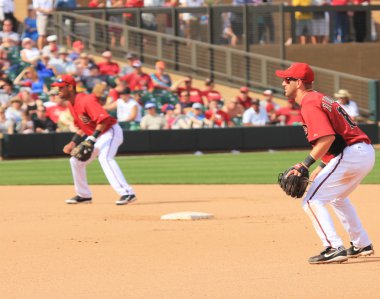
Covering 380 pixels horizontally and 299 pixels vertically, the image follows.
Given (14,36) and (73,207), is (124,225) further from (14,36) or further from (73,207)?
(14,36)

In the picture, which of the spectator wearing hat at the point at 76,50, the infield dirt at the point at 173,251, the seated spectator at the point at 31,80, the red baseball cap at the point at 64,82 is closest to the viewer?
the infield dirt at the point at 173,251

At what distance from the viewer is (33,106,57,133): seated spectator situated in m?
22.8

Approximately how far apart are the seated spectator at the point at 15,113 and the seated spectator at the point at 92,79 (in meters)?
2.77

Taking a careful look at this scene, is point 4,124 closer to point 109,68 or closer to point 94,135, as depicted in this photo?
point 109,68

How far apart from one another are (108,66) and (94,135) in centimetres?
1215

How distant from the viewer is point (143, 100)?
25.6 metres

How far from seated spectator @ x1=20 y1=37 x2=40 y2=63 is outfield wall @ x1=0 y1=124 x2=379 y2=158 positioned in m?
2.98

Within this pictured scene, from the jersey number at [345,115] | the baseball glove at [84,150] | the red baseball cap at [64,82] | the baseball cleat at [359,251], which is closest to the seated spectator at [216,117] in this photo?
the baseball glove at [84,150]

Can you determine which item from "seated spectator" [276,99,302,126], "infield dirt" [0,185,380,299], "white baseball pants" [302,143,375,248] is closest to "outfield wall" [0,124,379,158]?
"seated spectator" [276,99,302,126]

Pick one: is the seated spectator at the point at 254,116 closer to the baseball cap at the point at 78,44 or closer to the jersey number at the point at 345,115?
the baseball cap at the point at 78,44

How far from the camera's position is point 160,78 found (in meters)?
26.4

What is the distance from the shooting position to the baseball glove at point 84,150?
1403cm

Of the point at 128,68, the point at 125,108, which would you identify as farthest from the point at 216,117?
the point at 128,68

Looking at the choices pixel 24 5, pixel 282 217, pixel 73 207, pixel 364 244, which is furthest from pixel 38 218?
pixel 24 5
